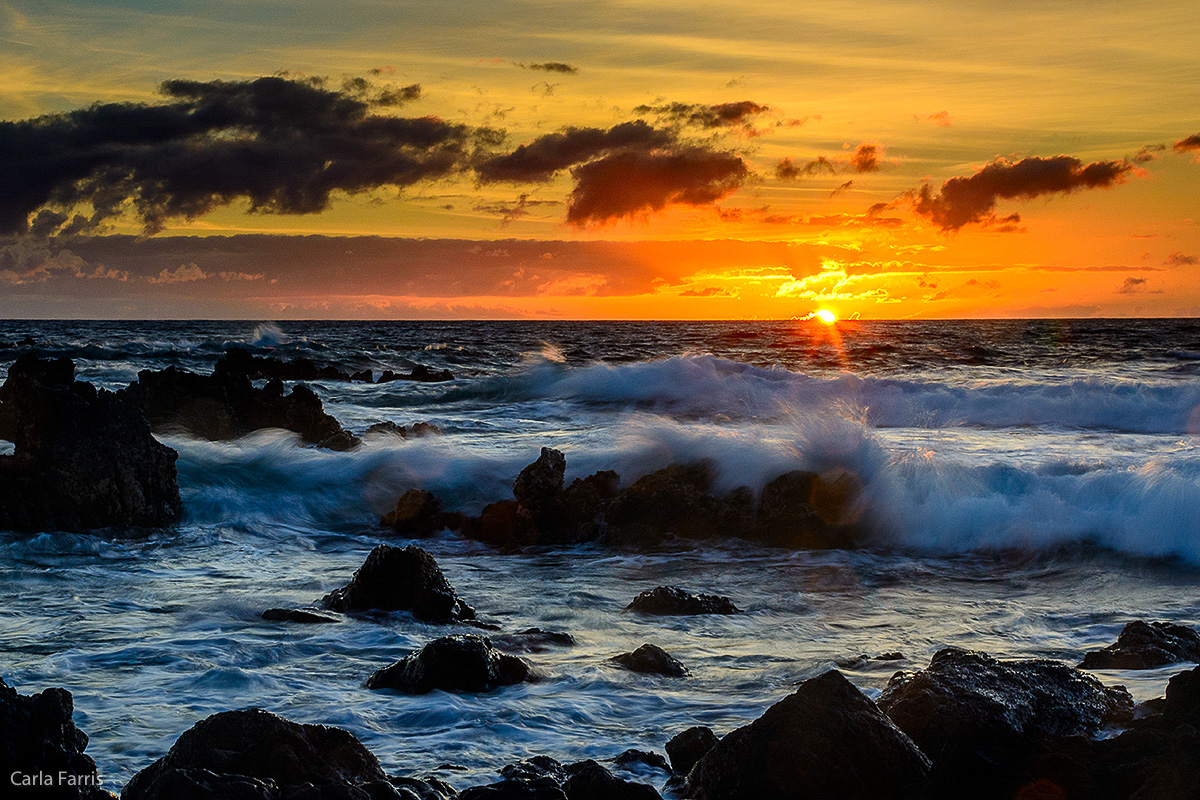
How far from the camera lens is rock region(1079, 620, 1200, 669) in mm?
5164

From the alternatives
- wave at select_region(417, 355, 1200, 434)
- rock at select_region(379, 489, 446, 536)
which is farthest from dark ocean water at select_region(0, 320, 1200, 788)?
wave at select_region(417, 355, 1200, 434)

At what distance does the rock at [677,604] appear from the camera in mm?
6469

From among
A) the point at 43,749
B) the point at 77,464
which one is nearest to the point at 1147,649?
the point at 43,749

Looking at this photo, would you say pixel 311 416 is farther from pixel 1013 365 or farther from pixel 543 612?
pixel 1013 365

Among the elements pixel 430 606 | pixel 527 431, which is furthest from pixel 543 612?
pixel 527 431

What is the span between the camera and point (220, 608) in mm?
6477

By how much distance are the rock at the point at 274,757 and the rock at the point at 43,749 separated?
0.53 feet

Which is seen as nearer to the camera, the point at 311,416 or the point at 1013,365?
the point at 311,416

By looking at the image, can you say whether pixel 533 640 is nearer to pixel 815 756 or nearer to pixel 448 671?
pixel 448 671

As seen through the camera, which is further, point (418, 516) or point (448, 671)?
point (418, 516)

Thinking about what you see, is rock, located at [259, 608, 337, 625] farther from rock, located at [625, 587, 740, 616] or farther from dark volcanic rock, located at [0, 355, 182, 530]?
dark volcanic rock, located at [0, 355, 182, 530]

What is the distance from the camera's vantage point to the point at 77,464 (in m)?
8.96

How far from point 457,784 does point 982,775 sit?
1966mm

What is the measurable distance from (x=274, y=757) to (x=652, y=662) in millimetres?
2379
